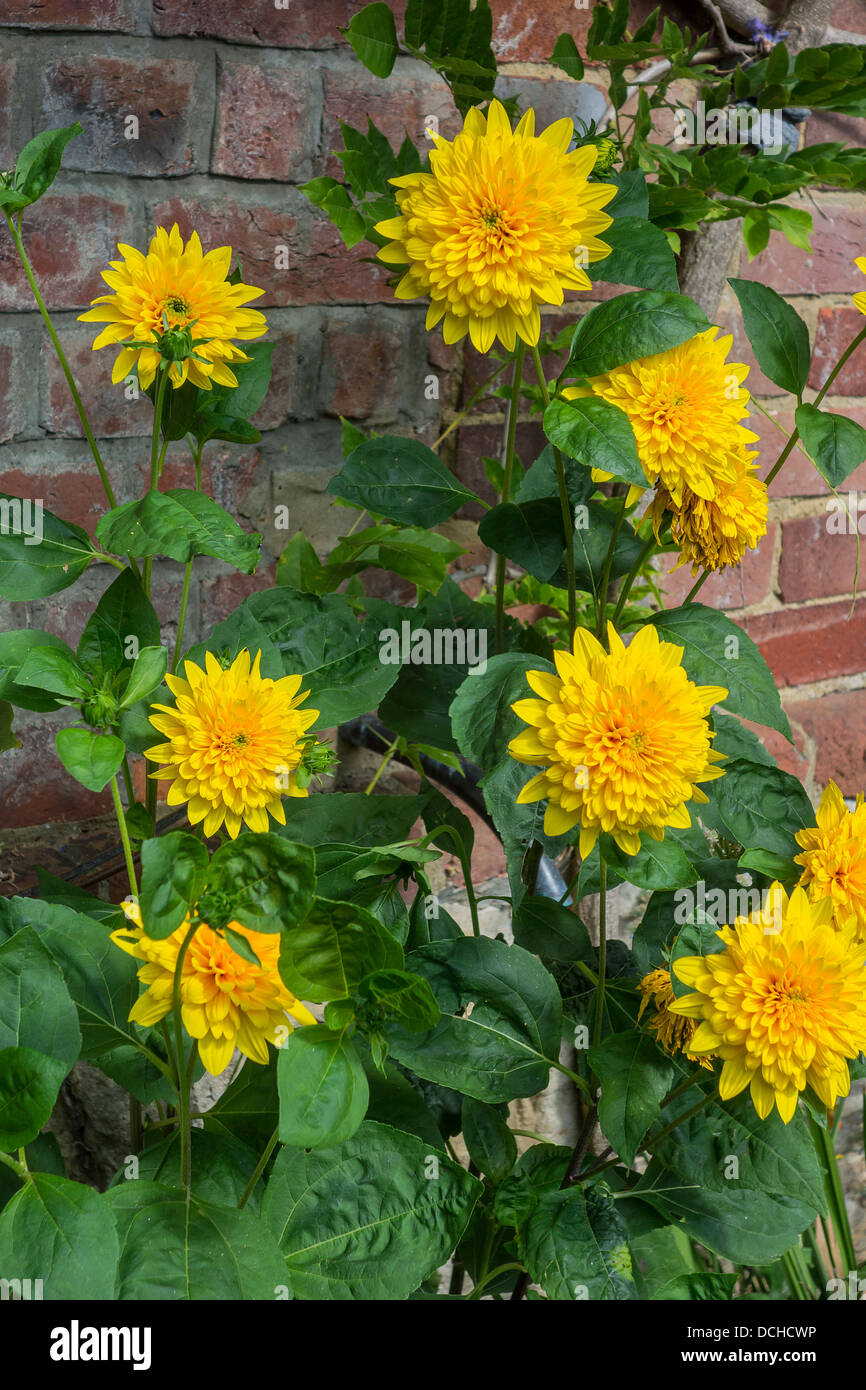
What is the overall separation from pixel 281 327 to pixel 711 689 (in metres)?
0.45

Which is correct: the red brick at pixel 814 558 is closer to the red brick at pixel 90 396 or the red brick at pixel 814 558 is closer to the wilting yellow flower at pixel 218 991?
the red brick at pixel 90 396

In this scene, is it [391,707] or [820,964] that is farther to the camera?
[391,707]

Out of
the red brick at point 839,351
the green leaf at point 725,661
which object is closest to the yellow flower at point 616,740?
the green leaf at point 725,661

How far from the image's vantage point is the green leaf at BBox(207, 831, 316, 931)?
16.3 inches

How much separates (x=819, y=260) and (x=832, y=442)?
1.97 ft

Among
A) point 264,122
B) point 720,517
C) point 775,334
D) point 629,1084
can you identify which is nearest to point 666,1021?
point 629,1084

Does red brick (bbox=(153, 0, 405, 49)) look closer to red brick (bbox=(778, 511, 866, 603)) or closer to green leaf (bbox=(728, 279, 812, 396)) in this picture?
green leaf (bbox=(728, 279, 812, 396))

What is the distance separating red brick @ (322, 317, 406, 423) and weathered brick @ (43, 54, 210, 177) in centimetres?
15

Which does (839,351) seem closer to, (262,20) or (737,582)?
(737,582)

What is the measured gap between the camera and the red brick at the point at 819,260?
104 centimetres

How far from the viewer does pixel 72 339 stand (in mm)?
740

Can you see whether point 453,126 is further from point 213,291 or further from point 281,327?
point 213,291

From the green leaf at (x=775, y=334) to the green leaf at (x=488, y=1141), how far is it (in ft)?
1.38
